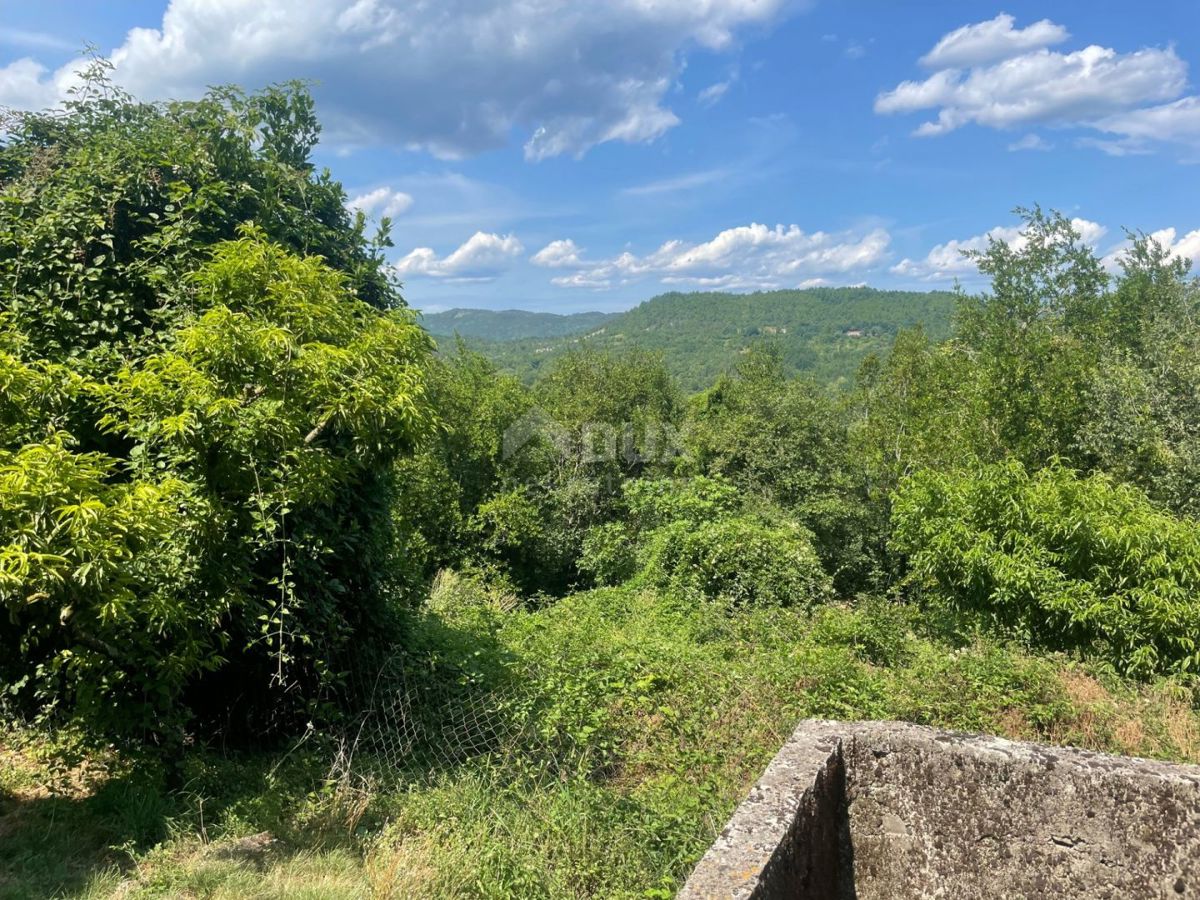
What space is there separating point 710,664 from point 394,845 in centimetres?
362

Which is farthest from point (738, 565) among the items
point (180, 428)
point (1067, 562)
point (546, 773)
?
point (180, 428)

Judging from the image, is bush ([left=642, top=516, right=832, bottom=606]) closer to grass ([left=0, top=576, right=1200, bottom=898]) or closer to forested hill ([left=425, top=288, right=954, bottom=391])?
grass ([left=0, top=576, right=1200, bottom=898])

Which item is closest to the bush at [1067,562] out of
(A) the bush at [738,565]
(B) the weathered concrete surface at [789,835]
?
(A) the bush at [738,565]

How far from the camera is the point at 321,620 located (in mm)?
5488

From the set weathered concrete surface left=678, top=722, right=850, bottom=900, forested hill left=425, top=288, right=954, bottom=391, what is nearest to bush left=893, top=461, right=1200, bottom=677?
weathered concrete surface left=678, top=722, right=850, bottom=900

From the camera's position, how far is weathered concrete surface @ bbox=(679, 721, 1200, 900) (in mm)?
2152

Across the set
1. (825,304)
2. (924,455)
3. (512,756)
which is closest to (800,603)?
(924,455)

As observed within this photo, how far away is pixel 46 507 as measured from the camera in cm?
328

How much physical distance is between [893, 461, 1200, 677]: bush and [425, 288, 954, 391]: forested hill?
80307 millimetres

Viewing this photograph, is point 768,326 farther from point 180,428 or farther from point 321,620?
point 180,428

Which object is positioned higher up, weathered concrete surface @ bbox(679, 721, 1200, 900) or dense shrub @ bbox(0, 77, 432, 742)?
dense shrub @ bbox(0, 77, 432, 742)

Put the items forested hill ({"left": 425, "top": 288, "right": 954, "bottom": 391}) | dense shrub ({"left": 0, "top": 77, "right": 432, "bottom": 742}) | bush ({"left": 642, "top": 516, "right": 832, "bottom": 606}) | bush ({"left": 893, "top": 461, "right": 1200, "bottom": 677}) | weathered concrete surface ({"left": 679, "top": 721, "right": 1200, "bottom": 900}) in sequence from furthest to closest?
forested hill ({"left": 425, "top": 288, "right": 954, "bottom": 391}) → bush ({"left": 642, "top": 516, "right": 832, "bottom": 606}) → bush ({"left": 893, "top": 461, "right": 1200, "bottom": 677}) → dense shrub ({"left": 0, "top": 77, "right": 432, "bottom": 742}) → weathered concrete surface ({"left": 679, "top": 721, "right": 1200, "bottom": 900})

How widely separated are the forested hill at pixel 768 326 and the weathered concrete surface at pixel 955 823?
87682 mm

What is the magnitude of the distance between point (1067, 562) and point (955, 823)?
24.7 ft
